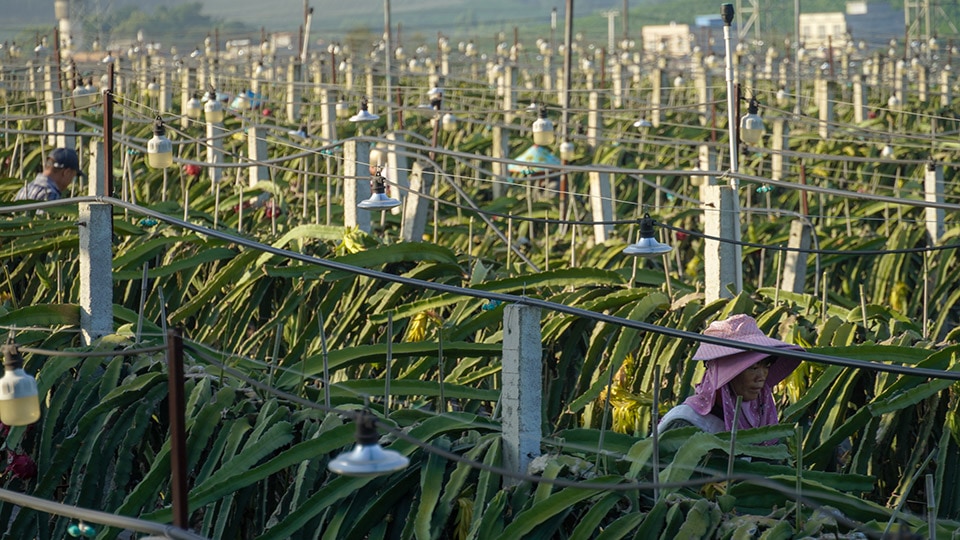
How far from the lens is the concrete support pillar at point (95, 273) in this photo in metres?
5.79

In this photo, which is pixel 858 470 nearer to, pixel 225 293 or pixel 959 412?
pixel 959 412

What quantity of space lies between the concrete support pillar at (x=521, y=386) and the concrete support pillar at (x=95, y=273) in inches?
82.6

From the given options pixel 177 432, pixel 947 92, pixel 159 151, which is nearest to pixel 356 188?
pixel 159 151

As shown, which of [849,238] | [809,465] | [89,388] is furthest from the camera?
[849,238]

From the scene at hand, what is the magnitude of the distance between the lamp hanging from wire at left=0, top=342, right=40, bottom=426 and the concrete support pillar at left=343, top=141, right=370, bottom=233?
155 inches

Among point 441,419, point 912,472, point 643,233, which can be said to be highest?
point 643,233

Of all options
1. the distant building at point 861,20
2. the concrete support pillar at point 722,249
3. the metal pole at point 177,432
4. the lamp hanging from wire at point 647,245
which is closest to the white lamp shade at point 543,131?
the concrete support pillar at point 722,249

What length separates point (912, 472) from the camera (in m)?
5.02

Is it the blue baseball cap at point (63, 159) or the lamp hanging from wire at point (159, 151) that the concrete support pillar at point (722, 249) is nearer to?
the lamp hanging from wire at point (159, 151)

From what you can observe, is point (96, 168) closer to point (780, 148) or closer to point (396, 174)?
point (396, 174)

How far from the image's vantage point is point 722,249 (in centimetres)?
673

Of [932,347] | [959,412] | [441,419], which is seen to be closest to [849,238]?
[932,347]

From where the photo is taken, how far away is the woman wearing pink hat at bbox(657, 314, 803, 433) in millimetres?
4578

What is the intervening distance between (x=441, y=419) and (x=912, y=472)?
1.66 metres
